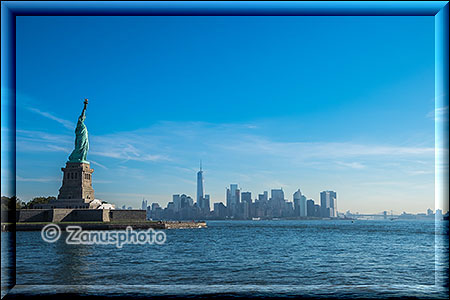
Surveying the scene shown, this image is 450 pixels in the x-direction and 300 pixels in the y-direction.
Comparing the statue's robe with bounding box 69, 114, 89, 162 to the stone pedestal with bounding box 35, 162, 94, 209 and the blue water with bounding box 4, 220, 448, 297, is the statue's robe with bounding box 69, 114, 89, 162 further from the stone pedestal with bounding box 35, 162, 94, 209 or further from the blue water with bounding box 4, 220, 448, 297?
the blue water with bounding box 4, 220, 448, 297

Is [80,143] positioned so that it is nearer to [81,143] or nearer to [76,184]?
[81,143]

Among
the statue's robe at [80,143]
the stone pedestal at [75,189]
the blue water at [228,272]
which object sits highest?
the statue's robe at [80,143]

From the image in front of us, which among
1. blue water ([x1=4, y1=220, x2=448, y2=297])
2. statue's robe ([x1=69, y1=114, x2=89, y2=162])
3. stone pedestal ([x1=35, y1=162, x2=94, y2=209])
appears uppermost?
statue's robe ([x1=69, y1=114, x2=89, y2=162])

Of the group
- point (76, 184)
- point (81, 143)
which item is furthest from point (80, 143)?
point (76, 184)

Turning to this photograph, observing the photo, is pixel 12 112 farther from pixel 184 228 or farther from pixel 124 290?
pixel 184 228

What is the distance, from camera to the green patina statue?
42.0 meters

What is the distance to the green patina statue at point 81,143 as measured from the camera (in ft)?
138

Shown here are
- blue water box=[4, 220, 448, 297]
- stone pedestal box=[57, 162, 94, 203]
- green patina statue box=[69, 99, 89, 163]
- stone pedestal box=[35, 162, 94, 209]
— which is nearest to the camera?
blue water box=[4, 220, 448, 297]

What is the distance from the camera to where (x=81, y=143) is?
140 feet

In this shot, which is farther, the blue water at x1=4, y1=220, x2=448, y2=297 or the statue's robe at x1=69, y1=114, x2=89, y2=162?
the statue's robe at x1=69, y1=114, x2=89, y2=162

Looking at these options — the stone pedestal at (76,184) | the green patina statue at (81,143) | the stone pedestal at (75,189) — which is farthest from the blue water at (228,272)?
the green patina statue at (81,143)

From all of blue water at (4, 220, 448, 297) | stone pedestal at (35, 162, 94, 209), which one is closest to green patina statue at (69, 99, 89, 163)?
stone pedestal at (35, 162, 94, 209)

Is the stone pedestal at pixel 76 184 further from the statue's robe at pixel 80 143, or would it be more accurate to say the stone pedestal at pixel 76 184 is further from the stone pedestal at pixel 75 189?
the statue's robe at pixel 80 143

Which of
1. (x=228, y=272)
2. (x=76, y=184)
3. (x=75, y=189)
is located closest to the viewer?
(x=228, y=272)
